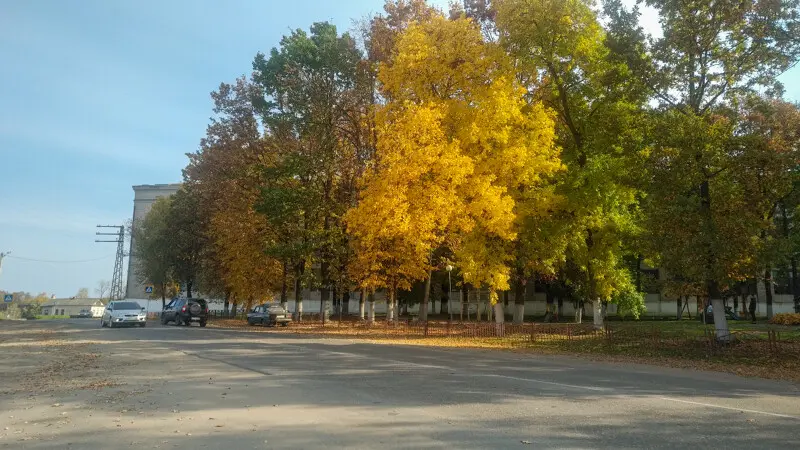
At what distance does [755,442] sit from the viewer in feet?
21.5

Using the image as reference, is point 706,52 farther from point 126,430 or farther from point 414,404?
point 126,430

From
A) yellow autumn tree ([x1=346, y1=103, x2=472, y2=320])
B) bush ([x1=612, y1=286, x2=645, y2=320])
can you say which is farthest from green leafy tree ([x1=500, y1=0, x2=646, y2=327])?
yellow autumn tree ([x1=346, y1=103, x2=472, y2=320])

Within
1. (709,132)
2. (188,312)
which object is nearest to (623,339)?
(709,132)

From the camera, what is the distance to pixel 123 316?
3284 centimetres

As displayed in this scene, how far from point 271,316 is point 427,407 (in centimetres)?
2971

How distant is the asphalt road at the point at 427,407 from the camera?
21.4 ft

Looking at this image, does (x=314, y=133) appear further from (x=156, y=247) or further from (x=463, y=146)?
(x=156, y=247)

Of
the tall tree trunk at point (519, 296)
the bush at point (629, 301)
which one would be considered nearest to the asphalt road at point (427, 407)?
the bush at point (629, 301)

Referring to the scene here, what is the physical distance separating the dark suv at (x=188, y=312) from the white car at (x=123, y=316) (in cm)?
288

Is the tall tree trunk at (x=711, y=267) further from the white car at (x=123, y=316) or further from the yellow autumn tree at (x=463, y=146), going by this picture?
the white car at (x=123, y=316)

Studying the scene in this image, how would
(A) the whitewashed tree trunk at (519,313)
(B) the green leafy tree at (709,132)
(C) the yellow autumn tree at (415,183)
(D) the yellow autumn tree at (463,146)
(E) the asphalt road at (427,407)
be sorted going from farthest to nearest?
1. (A) the whitewashed tree trunk at (519,313)
2. (D) the yellow autumn tree at (463,146)
3. (C) the yellow autumn tree at (415,183)
4. (B) the green leafy tree at (709,132)
5. (E) the asphalt road at (427,407)

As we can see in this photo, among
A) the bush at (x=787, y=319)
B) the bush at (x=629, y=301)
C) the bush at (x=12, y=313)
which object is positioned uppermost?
the bush at (x=629, y=301)

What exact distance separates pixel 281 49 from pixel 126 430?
29.6 metres

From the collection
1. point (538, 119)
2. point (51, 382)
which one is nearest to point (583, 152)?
point (538, 119)
